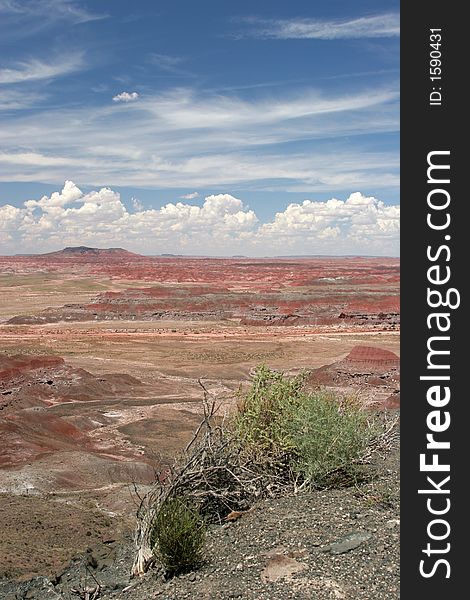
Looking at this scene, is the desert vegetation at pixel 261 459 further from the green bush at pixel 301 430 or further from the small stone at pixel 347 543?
the small stone at pixel 347 543

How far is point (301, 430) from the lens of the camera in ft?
34.8

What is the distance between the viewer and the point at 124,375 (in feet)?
119

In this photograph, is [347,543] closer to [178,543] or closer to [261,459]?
[178,543]

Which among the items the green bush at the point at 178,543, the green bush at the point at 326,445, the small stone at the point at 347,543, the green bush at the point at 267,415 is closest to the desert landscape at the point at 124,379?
the green bush at the point at 267,415

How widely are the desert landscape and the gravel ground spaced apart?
251 cm

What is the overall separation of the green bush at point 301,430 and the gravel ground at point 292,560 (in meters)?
0.46

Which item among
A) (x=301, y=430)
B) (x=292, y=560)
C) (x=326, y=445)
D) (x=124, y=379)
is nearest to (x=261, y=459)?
(x=301, y=430)

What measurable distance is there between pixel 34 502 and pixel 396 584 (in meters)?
10.6

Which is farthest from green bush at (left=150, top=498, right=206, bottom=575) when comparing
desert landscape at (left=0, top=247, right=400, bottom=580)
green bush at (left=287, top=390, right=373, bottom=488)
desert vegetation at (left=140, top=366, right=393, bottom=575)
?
desert landscape at (left=0, top=247, right=400, bottom=580)

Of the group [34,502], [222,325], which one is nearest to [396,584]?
[34,502]

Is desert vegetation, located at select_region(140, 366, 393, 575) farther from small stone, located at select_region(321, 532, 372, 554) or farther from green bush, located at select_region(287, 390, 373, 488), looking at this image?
small stone, located at select_region(321, 532, 372, 554)

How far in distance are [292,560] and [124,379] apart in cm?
2866

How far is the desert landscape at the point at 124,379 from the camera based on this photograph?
14.3m

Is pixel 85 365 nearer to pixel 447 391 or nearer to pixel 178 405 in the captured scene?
pixel 178 405
